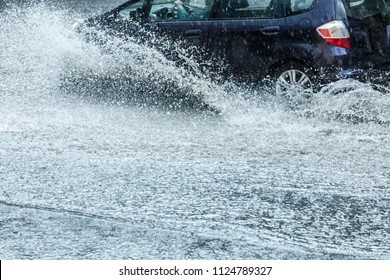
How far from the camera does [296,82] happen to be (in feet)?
32.6

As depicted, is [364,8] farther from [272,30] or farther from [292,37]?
[272,30]

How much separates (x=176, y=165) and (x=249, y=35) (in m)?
2.87

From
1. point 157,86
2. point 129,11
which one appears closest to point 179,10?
point 129,11

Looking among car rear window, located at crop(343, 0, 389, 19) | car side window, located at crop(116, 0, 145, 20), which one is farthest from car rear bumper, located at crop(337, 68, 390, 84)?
car side window, located at crop(116, 0, 145, 20)

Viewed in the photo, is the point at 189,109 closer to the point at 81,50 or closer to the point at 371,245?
the point at 81,50

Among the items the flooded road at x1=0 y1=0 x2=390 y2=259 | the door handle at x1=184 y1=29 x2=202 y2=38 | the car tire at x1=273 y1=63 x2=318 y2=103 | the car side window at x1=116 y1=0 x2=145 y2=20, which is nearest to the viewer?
the flooded road at x1=0 y1=0 x2=390 y2=259

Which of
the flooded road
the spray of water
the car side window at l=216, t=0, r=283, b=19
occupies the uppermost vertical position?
the car side window at l=216, t=0, r=283, b=19

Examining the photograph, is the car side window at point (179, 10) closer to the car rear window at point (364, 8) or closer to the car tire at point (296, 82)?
the car tire at point (296, 82)

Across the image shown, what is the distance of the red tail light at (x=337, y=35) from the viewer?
31.7 ft

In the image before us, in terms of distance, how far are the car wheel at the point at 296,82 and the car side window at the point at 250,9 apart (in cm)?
64

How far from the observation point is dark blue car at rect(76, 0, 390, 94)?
9.71m

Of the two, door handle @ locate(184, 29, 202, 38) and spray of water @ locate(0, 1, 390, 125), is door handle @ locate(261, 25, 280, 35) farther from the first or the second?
door handle @ locate(184, 29, 202, 38)

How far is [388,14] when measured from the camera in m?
10.1
